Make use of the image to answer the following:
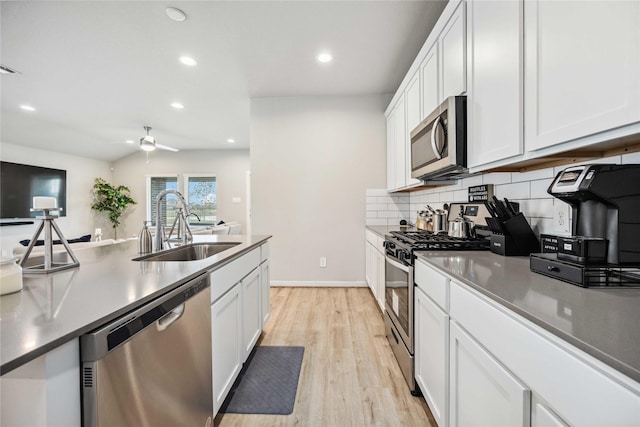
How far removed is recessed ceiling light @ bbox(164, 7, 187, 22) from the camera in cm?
230

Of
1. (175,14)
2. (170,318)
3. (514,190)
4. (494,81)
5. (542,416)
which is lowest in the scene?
(542,416)

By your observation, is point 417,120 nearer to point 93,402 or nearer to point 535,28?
point 535,28

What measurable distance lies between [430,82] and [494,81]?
2.92 feet

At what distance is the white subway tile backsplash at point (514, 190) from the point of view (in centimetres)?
169

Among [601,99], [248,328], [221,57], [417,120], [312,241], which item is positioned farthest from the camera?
[312,241]

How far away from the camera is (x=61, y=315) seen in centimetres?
73

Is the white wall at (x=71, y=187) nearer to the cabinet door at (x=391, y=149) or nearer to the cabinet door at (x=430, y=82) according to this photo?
the cabinet door at (x=391, y=149)

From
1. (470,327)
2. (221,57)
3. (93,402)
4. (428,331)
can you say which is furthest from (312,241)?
(93,402)

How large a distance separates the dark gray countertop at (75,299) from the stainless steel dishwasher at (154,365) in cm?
4

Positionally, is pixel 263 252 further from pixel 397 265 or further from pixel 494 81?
pixel 494 81

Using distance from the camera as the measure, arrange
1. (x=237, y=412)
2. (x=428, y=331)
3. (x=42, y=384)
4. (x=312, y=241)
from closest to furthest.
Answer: (x=42, y=384) < (x=428, y=331) < (x=237, y=412) < (x=312, y=241)

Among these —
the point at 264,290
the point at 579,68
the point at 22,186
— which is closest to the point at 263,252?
the point at 264,290

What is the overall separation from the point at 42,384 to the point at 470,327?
1196mm

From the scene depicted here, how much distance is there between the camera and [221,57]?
305 centimetres
